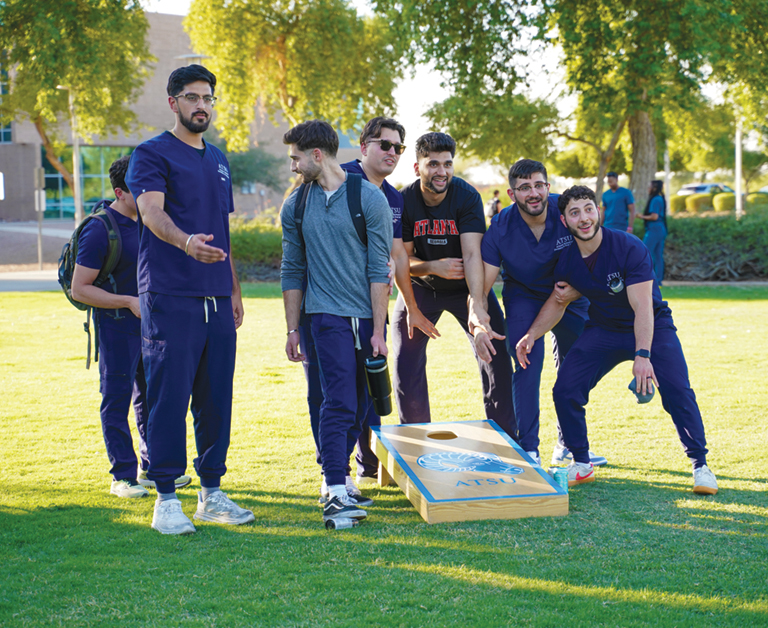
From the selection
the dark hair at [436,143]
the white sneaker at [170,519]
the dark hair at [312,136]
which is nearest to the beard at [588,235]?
the dark hair at [436,143]

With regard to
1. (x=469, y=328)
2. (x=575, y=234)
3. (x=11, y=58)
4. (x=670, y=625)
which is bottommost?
(x=670, y=625)

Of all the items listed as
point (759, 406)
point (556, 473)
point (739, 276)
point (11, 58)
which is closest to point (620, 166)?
point (739, 276)

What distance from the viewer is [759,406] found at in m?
7.02

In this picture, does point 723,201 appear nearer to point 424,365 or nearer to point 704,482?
point 424,365

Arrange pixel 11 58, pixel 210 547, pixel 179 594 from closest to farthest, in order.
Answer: pixel 179 594
pixel 210 547
pixel 11 58

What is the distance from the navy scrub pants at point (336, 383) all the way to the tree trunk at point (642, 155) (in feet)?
61.6

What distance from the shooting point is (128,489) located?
4.88 metres

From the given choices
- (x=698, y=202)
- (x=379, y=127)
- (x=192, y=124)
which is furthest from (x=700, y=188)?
(x=192, y=124)

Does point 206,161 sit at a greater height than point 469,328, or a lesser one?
greater

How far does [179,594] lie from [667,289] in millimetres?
15403

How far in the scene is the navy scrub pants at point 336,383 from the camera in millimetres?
4383

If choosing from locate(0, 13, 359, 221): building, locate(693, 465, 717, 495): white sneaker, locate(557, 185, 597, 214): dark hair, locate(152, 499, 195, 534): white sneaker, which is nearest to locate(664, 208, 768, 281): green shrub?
locate(557, 185, 597, 214): dark hair

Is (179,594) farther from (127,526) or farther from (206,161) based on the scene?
(206,161)

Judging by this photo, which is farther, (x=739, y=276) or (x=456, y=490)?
(x=739, y=276)
